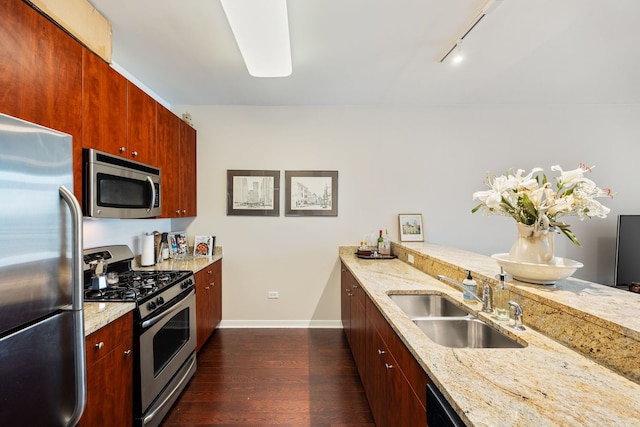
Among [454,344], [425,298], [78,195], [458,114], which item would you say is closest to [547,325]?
[454,344]

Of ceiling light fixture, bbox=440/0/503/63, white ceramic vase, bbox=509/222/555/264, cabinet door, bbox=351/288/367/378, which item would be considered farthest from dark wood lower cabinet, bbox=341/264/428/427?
ceiling light fixture, bbox=440/0/503/63

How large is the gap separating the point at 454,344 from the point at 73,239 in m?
1.79

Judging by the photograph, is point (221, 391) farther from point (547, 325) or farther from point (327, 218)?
point (547, 325)

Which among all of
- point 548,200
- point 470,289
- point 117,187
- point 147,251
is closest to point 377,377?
point 470,289

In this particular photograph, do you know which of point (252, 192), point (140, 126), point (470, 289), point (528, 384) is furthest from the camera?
point (252, 192)

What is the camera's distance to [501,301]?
1348 millimetres

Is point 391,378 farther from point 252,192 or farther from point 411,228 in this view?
point 252,192

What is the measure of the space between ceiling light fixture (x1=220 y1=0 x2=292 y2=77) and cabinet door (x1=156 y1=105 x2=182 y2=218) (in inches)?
43.8

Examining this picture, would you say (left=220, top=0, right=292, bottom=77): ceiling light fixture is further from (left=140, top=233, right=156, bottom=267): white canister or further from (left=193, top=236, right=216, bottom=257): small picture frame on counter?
(left=193, top=236, right=216, bottom=257): small picture frame on counter

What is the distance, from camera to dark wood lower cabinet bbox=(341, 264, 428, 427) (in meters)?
1.04

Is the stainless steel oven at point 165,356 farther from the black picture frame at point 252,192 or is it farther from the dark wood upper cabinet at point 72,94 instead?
the black picture frame at point 252,192

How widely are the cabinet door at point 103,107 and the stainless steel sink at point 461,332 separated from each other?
7.25ft

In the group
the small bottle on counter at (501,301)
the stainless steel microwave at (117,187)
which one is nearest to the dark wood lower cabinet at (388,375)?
the small bottle on counter at (501,301)

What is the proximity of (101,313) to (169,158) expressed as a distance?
5.52 feet
